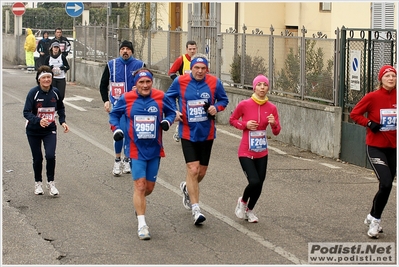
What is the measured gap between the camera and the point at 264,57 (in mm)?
17703

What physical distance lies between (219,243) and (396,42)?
5.81m

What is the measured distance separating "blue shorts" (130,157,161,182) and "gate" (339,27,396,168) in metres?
5.43

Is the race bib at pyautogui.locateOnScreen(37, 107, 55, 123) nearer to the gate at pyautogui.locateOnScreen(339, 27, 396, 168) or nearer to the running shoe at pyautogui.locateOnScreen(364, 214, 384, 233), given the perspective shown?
the running shoe at pyautogui.locateOnScreen(364, 214, 384, 233)

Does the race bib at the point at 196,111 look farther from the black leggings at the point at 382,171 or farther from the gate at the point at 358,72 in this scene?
the gate at the point at 358,72

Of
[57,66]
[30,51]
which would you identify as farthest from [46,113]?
[30,51]

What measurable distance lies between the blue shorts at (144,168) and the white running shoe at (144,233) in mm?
560

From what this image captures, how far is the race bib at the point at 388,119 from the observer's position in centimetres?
902

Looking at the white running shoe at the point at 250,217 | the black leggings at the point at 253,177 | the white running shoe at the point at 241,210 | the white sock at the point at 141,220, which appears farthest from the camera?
the white running shoe at the point at 241,210

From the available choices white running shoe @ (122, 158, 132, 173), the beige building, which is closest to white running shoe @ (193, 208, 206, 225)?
white running shoe @ (122, 158, 132, 173)

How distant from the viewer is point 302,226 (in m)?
9.38

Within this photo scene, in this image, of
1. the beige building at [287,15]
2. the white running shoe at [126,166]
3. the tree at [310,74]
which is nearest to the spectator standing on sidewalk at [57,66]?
the beige building at [287,15]

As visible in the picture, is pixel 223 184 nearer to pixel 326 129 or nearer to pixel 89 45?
pixel 326 129

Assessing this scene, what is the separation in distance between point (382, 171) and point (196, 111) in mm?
2175

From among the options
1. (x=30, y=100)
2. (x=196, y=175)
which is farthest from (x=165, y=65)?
(x=196, y=175)
